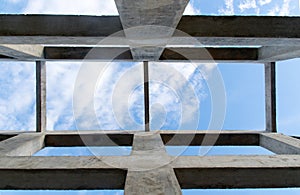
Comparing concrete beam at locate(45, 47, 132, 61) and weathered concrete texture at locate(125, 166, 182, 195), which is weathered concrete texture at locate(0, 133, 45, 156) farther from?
weathered concrete texture at locate(125, 166, 182, 195)

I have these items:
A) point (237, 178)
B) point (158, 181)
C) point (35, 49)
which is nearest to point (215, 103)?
point (237, 178)

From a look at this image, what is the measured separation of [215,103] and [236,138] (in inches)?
118

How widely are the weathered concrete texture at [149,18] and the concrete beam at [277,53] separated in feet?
10.6

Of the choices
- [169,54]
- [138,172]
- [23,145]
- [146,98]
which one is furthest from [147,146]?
[169,54]

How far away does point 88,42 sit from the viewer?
19.4 ft

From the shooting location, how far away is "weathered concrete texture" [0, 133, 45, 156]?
634 centimetres

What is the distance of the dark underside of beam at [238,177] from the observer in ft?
15.0

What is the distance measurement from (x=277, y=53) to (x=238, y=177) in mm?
4165

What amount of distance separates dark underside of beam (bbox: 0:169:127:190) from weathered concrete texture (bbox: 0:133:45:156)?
1.43 metres

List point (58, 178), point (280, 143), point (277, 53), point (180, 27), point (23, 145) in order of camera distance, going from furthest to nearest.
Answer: point (277, 53), point (280, 143), point (23, 145), point (180, 27), point (58, 178)

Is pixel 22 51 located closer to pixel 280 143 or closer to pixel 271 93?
pixel 280 143

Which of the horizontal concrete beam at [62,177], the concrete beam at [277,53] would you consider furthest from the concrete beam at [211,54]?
the horizontal concrete beam at [62,177]

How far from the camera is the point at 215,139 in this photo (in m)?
9.34

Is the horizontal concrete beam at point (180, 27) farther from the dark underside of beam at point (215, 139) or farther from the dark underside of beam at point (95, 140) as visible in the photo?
the dark underside of beam at point (215, 139)
